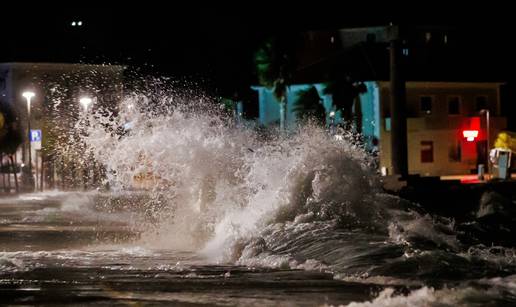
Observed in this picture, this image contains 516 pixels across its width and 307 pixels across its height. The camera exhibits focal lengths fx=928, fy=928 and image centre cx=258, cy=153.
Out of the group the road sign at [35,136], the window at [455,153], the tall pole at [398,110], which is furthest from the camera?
the window at [455,153]

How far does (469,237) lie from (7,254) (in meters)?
9.98

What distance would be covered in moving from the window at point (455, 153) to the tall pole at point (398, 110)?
23133 millimetres

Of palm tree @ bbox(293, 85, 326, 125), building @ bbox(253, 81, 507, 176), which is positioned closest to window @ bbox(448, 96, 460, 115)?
building @ bbox(253, 81, 507, 176)

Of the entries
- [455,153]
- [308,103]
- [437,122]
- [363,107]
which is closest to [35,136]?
[308,103]

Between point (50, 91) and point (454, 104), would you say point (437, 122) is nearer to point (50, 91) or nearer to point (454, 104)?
point (454, 104)

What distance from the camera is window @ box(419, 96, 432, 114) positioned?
66312 millimetres

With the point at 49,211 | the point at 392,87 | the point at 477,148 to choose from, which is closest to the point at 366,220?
the point at 49,211

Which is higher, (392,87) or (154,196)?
(392,87)

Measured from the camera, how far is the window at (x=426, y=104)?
218ft

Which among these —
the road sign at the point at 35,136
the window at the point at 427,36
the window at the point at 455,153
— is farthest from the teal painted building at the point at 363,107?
the road sign at the point at 35,136

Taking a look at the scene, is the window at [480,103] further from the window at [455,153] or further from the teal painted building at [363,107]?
the teal painted building at [363,107]

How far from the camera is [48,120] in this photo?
234 ft

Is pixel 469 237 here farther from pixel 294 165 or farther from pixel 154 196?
pixel 154 196

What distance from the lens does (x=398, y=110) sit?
43.5 metres
